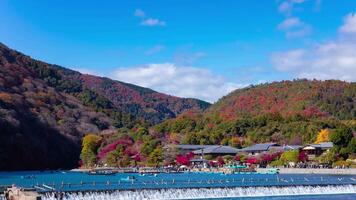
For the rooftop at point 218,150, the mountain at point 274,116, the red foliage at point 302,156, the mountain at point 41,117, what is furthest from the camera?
the mountain at point 274,116

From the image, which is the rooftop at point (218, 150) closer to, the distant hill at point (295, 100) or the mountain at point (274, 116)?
the mountain at point (274, 116)

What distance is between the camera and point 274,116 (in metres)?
116

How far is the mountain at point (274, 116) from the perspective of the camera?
110 meters

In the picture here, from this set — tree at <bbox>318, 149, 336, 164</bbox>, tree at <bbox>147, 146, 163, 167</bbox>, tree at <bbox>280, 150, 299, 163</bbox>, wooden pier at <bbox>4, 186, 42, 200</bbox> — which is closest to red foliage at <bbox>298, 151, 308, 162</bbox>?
tree at <bbox>280, 150, 299, 163</bbox>

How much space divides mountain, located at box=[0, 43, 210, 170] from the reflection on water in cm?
6484

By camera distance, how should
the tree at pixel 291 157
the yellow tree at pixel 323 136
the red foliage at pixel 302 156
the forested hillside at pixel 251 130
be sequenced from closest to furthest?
the tree at pixel 291 157 → the red foliage at pixel 302 156 → the forested hillside at pixel 251 130 → the yellow tree at pixel 323 136

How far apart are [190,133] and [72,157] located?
25924mm

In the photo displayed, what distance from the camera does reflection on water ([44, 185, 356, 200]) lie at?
39.7 metres

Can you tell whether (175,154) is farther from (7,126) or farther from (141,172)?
(7,126)

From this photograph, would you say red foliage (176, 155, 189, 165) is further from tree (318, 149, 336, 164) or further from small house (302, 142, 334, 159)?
tree (318, 149, 336, 164)

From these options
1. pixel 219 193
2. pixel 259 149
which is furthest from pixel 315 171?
pixel 219 193

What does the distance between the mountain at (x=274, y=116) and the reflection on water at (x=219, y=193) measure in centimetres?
5760

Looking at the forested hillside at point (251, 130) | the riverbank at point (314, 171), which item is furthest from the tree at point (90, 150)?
the riverbank at point (314, 171)

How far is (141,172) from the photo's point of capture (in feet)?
265
